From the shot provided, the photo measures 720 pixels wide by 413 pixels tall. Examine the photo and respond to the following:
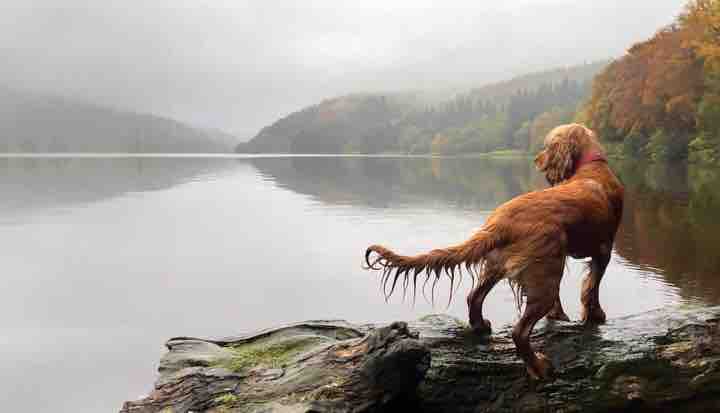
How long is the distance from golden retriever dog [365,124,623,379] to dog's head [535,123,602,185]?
0.98 feet

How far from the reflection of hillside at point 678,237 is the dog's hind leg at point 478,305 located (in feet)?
24.1

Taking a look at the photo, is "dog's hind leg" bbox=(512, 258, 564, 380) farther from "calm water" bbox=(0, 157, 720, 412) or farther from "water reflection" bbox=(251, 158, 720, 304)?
"water reflection" bbox=(251, 158, 720, 304)

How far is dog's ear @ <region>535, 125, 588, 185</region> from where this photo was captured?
5.79 m

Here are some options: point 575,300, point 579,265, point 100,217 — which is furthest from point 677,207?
point 100,217

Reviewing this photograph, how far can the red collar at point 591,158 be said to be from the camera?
5652 mm

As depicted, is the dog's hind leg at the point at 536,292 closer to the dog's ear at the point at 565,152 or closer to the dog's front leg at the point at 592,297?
the dog's front leg at the point at 592,297

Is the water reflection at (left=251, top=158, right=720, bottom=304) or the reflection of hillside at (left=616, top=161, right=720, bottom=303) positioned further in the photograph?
the water reflection at (left=251, top=158, right=720, bottom=304)

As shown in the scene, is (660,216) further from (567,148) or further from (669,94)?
(669,94)

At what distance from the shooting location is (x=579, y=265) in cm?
1541

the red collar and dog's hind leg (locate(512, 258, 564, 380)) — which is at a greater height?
the red collar

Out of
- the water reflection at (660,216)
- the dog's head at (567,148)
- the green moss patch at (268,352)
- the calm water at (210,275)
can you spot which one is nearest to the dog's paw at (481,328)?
the dog's head at (567,148)

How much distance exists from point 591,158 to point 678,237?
13879 millimetres

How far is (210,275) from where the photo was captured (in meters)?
14.8

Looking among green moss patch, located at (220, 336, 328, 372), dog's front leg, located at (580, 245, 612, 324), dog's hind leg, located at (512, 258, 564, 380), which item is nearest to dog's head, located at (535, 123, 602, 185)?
dog's front leg, located at (580, 245, 612, 324)
